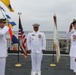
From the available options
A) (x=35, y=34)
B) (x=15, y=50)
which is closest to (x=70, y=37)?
(x=35, y=34)

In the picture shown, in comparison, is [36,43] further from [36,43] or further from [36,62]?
[36,62]

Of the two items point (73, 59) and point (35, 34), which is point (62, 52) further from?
point (73, 59)

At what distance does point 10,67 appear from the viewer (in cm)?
693

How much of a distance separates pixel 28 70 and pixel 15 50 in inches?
128

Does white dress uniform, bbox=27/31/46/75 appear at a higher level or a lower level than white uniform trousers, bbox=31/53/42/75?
higher

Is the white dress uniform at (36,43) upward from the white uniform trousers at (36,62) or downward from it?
upward

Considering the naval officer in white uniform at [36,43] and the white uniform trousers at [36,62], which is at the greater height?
the naval officer in white uniform at [36,43]

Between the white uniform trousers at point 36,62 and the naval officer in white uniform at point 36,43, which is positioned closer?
the naval officer in white uniform at point 36,43

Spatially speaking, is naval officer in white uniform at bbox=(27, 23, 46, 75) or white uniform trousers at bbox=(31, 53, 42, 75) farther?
white uniform trousers at bbox=(31, 53, 42, 75)

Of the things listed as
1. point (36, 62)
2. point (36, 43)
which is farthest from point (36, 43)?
point (36, 62)

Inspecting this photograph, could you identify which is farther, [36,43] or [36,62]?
[36,62]

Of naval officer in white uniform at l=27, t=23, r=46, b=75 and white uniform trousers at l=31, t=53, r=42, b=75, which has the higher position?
naval officer in white uniform at l=27, t=23, r=46, b=75

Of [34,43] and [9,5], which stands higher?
[9,5]

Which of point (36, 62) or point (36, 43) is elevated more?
point (36, 43)
